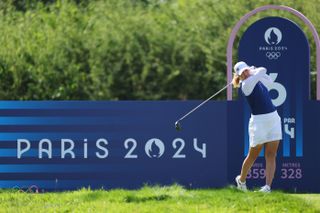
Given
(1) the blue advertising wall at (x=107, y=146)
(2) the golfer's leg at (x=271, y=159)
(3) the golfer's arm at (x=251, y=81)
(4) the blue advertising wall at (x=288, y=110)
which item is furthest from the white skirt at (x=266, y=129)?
(1) the blue advertising wall at (x=107, y=146)

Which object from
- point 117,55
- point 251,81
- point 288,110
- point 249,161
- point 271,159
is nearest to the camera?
point 251,81

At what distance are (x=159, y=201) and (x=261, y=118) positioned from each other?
70.4 inches

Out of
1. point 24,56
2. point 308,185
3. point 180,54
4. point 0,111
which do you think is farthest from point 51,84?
point 308,185

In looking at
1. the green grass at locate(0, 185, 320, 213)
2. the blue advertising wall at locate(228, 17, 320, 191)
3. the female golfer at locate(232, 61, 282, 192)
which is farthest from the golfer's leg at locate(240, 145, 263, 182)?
the blue advertising wall at locate(228, 17, 320, 191)

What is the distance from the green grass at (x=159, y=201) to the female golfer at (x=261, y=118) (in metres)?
0.57

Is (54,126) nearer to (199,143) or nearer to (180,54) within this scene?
(199,143)

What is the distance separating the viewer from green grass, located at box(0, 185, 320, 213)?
30.9 feet

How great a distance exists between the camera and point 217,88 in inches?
796

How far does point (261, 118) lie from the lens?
10328 mm

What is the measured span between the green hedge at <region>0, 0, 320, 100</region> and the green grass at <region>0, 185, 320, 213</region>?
9.50 meters

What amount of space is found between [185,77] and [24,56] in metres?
4.38

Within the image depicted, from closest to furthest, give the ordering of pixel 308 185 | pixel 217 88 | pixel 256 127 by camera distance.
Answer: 1. pixel 256 127
2. pixel 308 185
3. pixel 217 88

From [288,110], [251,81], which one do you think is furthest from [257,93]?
[288,110]

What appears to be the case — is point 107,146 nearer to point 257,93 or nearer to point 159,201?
point 159,201
